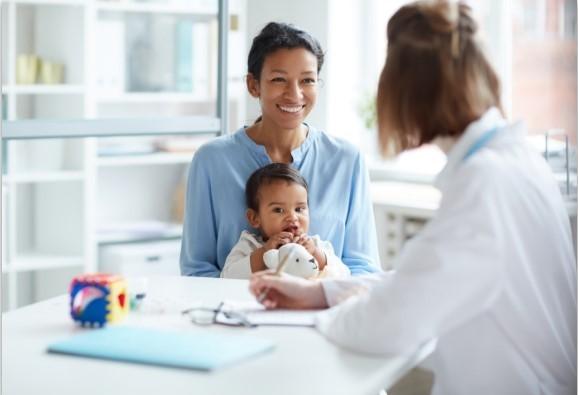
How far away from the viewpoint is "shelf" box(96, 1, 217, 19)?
13.9ft

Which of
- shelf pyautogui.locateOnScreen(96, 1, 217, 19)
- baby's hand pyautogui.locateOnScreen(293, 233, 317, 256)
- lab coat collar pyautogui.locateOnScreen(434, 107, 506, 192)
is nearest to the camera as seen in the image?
lab coat collar pyautogui.locateOnScreen(434, 107, 506, 192)

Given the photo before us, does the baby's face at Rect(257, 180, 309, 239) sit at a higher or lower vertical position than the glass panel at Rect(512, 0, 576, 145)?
lower

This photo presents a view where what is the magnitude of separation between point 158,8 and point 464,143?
3.14 metres

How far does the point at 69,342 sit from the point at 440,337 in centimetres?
60

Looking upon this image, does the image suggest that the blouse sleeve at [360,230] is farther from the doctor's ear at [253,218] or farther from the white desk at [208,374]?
the white desk at [208,374]

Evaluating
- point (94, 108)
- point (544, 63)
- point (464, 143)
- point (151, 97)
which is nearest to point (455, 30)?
point (464, 143)

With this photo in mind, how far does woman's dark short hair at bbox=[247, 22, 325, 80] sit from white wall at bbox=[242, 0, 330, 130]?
215 centimetres

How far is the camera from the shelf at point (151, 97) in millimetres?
4277

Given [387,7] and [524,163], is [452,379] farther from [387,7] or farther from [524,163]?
[387,7]

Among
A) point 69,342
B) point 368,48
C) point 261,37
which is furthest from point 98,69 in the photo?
point 69,342

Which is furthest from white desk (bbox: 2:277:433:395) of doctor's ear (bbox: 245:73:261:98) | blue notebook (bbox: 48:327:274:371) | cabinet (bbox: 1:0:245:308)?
cabinet (bbox: 1:0:245:308)

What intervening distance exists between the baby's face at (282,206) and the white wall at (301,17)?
235 cm

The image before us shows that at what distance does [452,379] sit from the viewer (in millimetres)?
1524

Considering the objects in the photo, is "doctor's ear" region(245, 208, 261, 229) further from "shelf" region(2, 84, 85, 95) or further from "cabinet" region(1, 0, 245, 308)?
"shelf" region(2, 84, 85, 95)
